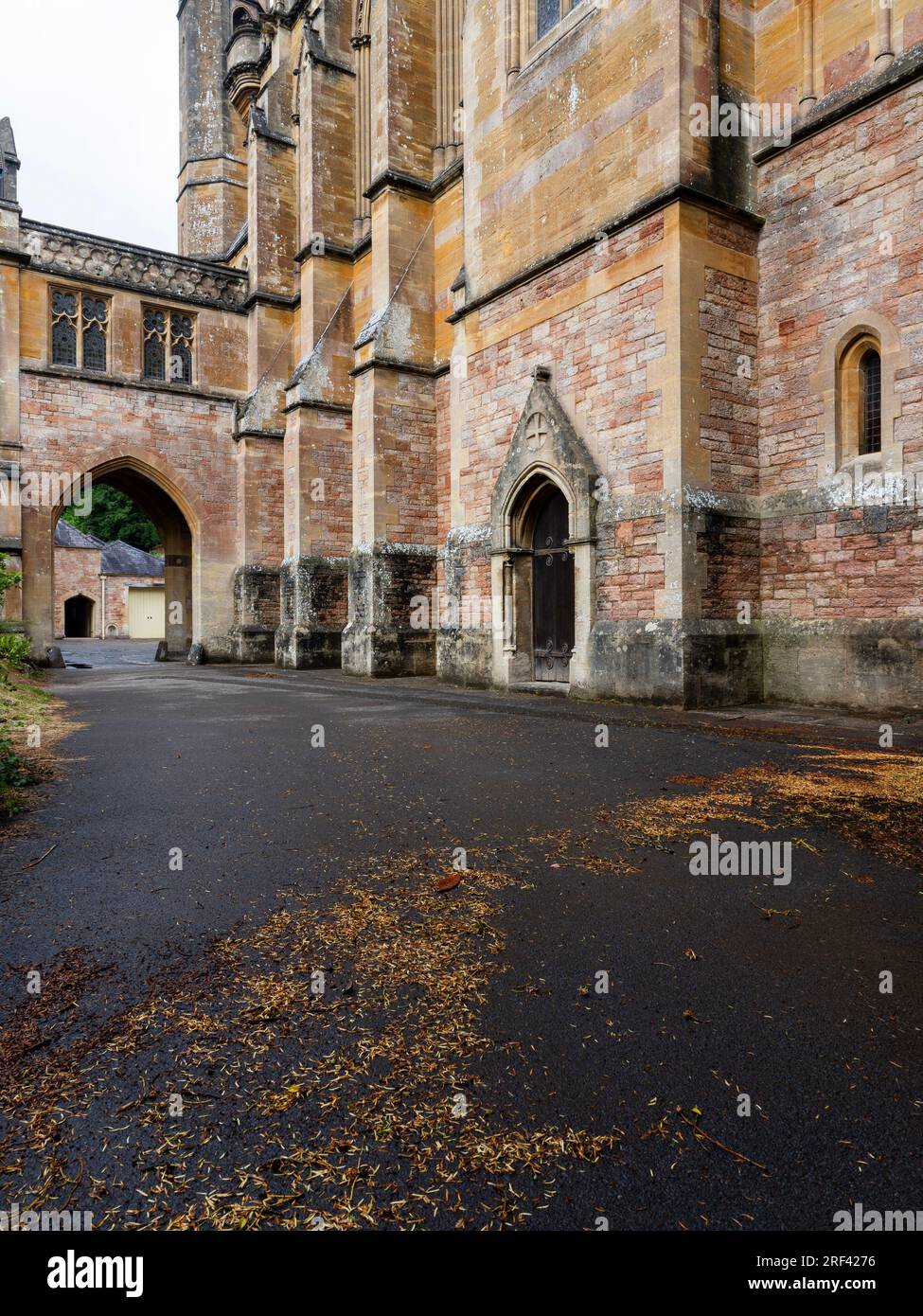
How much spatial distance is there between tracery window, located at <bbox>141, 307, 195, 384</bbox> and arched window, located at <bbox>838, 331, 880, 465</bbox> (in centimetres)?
1802

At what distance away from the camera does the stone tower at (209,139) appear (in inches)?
1178

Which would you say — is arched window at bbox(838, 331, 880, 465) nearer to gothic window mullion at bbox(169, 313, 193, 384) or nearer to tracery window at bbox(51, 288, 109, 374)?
gothic window mullion at bbox(169, 313, 193, 384)

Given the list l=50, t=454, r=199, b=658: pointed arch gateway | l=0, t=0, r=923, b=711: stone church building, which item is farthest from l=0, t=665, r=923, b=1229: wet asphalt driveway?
l=50, t=454, r=199, b=658: pointed arch gateway

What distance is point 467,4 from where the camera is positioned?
42.7 ft

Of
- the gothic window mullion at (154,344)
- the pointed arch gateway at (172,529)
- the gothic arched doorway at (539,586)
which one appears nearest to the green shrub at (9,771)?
the gothic arched doorway at (539,586)

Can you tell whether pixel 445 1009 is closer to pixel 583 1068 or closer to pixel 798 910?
pixel 583 1068

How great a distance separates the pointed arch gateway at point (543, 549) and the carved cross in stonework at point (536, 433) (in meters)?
0.01

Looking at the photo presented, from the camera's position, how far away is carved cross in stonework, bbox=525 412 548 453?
11109 millimetres

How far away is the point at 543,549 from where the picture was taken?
11898mm

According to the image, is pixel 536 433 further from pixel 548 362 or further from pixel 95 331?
pixel 95 331

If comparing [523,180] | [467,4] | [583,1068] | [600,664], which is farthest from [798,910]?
[467,4]

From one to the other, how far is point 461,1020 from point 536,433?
10.2 metres

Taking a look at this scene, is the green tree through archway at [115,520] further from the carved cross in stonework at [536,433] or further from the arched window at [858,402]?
the arched window at [858,402]

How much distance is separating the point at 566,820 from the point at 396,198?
15501 mm
